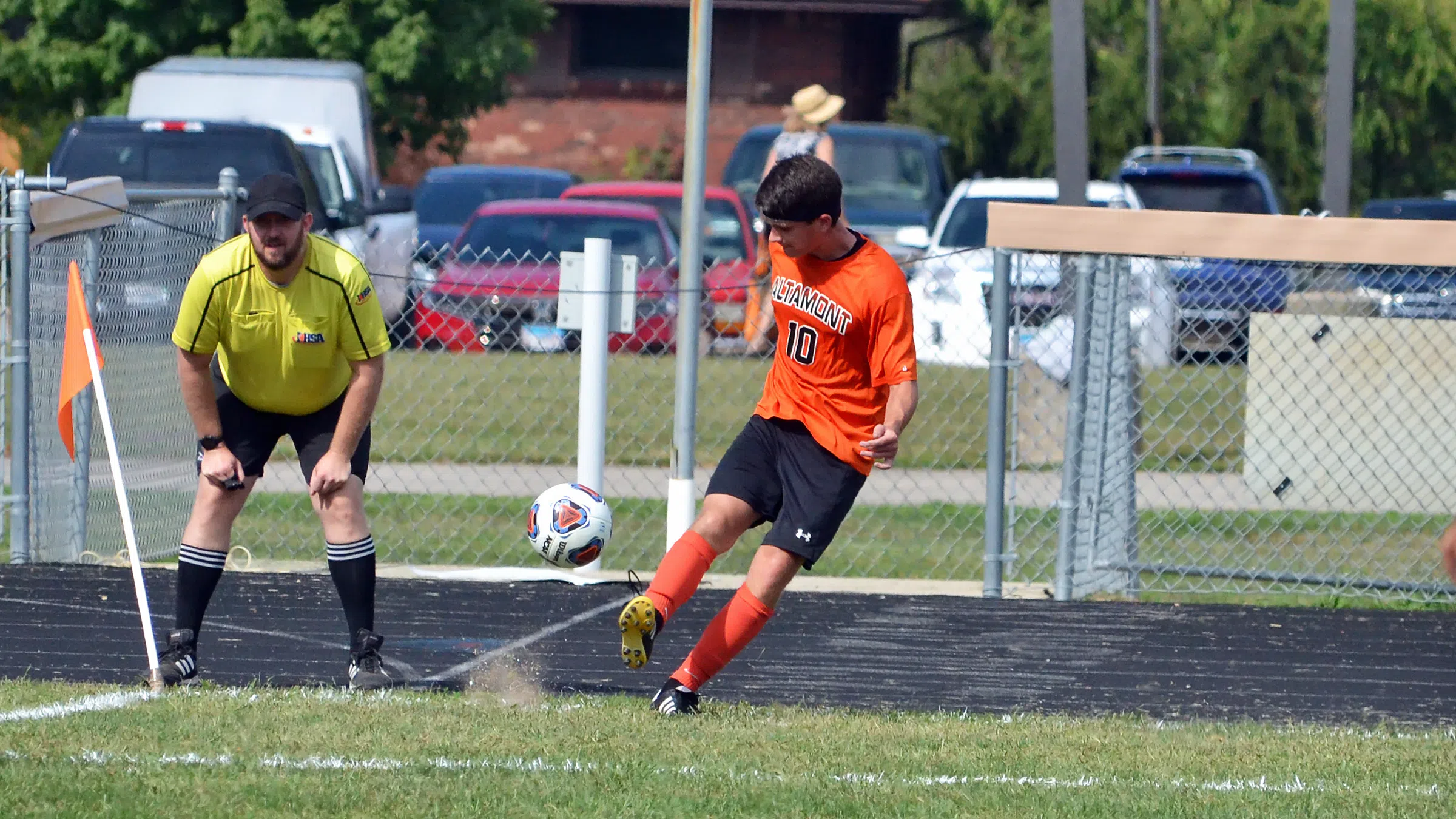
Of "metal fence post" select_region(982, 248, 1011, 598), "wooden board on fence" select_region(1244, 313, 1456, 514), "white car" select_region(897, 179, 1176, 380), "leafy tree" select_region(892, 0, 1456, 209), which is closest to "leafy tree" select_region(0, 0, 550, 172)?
"white car" select_region(897, 179, 1176, 380)

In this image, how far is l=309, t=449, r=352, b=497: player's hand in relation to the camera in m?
5.94

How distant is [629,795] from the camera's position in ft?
15.1

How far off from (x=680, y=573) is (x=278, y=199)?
161 cm

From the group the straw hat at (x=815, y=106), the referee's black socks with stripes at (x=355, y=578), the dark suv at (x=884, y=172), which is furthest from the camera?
the dark suv at (x=884, y=172)

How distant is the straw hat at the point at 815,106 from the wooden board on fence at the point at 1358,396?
5.52 meters

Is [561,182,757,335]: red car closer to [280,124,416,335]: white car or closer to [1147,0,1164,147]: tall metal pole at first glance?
[280,124,416,335]: white car

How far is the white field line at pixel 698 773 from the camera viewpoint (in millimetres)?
4816

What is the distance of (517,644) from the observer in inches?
277

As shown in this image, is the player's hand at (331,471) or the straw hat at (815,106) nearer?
the player's hand at (331,471)

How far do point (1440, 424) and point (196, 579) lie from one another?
5.37 m

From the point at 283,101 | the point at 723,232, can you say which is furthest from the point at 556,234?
the point at 283,101

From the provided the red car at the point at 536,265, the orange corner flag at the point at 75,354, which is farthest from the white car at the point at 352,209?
the orange corner flag at the point at 75,354

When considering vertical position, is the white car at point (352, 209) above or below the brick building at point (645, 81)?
below

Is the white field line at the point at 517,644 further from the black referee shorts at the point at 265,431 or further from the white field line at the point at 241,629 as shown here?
the black referee shorts at the point at 265,431
